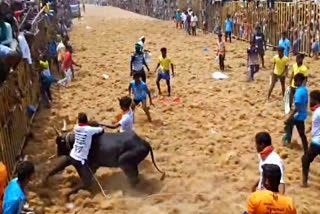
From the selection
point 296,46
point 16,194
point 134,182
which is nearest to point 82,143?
point 134,182

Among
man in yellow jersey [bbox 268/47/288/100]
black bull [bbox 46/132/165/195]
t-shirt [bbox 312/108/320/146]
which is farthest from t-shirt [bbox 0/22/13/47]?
man in yellow jersey [bbox 268/47/288/100]

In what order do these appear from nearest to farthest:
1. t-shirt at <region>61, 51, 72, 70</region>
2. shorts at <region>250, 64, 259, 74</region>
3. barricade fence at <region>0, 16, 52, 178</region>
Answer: barricade fence at <region>0, 16, 52, 178</region> → shorts at <region>250, 64, 259, 74</region> → t-shirt at <region>61, 51, 72, 70</region>

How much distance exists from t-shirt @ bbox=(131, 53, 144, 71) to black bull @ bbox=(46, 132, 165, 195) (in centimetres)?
586

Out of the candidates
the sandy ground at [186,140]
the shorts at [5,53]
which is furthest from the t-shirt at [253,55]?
the shorts at [5,53]

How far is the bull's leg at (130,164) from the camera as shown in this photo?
272 inches

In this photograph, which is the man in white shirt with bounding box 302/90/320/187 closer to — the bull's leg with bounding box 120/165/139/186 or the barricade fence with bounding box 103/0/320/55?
the bull's leg with bounding box 120/165/139/186

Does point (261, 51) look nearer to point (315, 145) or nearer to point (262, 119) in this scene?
point (262, 119)

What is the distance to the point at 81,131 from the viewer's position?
22.5 ft

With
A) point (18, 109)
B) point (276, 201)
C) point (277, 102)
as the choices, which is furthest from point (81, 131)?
point (277, 102)

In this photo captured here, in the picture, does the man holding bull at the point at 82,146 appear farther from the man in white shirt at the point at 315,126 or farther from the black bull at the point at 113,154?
the man in white shirt at the point at 315,126

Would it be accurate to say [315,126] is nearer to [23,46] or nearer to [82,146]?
[82,146]

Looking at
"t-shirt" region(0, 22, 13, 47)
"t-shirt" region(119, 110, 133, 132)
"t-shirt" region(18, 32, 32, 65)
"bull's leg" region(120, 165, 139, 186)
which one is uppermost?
"t-shirt" region(0, 22, 13, 47)

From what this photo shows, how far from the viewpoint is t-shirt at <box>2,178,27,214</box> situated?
4.79 metres

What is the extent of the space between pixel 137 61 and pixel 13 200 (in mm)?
8358
